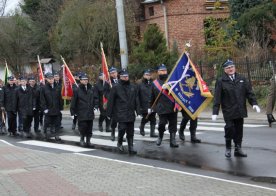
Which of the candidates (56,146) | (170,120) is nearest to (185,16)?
(56,146)

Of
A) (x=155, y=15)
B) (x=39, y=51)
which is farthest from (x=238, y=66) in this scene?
(x=39, y=51)

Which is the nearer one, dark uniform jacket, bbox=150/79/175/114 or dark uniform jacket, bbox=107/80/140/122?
dark uniform jacket, bbox=107/80/140/122

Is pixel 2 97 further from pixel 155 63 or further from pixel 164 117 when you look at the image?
pixel 155 63

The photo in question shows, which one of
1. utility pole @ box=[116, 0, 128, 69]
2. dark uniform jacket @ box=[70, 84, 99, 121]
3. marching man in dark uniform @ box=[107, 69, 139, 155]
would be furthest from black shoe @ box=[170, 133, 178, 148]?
utility pole @ box=[116, 0, 128, 69]

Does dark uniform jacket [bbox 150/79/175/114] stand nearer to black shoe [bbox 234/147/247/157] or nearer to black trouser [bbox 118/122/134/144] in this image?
black trouser [bbox 118/122/134/144]

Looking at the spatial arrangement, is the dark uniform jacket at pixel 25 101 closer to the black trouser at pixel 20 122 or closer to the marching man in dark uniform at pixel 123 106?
the black trouser at pixel 20 122

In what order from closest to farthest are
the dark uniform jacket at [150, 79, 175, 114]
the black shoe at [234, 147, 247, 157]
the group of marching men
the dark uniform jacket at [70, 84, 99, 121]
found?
1. the black shoe at [234, 147, 247, 157]
2. the group of marching men
3. the dark uniform jacket at [150, 79, 175, 114]
4. the dark uniform jacket at [70, 84, 99, 121]

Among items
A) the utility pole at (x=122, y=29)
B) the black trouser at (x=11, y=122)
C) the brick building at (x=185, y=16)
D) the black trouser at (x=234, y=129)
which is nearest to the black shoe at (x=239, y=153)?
the black trouser at (x=234, y=129)

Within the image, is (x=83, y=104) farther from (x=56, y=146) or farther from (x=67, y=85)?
(x=67, y=85)

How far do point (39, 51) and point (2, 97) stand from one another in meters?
33.0

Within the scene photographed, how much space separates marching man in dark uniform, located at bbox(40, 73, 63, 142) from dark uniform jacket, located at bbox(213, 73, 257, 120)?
6.57 metres

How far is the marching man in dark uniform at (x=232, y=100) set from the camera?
1010 cm

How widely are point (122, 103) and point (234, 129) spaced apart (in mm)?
2802

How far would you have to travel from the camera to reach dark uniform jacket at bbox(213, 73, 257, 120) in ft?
33.1
